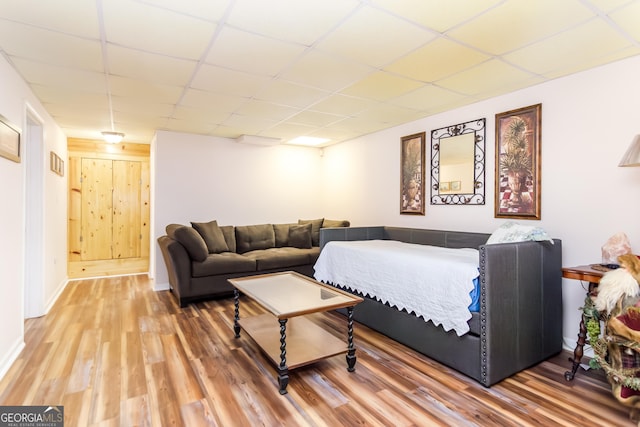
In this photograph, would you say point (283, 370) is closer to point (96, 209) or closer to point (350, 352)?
point (350, 352)

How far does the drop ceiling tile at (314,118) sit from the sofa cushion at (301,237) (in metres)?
1.79

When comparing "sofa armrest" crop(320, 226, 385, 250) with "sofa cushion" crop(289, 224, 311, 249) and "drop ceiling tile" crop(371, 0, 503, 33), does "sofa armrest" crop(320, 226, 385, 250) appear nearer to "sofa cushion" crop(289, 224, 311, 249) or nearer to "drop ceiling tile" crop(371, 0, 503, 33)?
"sofa cushion" crop(289, 224, 311, 249)

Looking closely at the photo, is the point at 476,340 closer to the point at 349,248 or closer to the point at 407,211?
the point at 349,248

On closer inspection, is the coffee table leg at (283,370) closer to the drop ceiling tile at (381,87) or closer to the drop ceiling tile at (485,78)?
the drop ceiling tile at (381,87)

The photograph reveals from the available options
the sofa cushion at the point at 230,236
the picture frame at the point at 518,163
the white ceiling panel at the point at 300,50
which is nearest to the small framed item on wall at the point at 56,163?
the white ceiling panel at the point at 300,50

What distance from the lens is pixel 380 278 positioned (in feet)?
9.81

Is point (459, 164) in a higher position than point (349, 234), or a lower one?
higher

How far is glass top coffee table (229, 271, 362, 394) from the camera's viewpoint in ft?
7.11

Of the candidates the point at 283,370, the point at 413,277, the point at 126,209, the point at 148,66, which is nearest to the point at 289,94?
the point at 148,66

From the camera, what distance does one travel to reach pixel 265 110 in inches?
148

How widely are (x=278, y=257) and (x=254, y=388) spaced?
8.26 feet

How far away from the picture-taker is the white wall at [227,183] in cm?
479

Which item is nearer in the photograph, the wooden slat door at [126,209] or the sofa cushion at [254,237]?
the sofa cushion at [254,237]

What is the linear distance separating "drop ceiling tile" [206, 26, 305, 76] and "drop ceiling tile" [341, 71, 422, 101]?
759 millimetres
